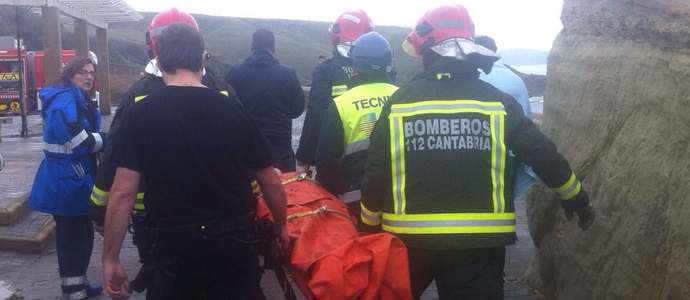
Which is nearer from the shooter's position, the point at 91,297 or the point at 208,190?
the point at 208,190

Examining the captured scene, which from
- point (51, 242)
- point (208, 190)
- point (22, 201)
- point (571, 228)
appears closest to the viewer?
point (208, 190)

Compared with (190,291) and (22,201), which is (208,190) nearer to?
(190,291)

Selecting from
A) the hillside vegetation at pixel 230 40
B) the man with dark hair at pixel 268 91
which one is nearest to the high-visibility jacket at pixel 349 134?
the man with dark hair at pixel 268 91

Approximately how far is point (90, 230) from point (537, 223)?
3.11 m

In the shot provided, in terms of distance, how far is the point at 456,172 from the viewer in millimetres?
3162

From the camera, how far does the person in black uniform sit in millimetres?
3021

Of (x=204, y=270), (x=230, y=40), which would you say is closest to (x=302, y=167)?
(x=204, y=270)

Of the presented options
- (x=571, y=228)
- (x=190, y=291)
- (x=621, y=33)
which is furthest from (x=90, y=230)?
(x=621, y=33)

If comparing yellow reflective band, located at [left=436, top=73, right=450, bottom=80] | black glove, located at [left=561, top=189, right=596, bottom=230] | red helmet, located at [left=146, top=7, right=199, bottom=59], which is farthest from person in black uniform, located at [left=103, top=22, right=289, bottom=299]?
black glove, located at [left=561, top=189, right=596, bottom=230]

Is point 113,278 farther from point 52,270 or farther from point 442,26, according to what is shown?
point 52,270

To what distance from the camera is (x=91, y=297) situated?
5449mm

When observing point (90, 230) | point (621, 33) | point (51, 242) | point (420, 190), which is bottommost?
point (51, 242)

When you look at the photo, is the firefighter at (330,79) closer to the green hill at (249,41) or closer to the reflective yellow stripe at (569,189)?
the reflective yellow stripe at (569,189)

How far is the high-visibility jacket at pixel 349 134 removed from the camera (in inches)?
163
